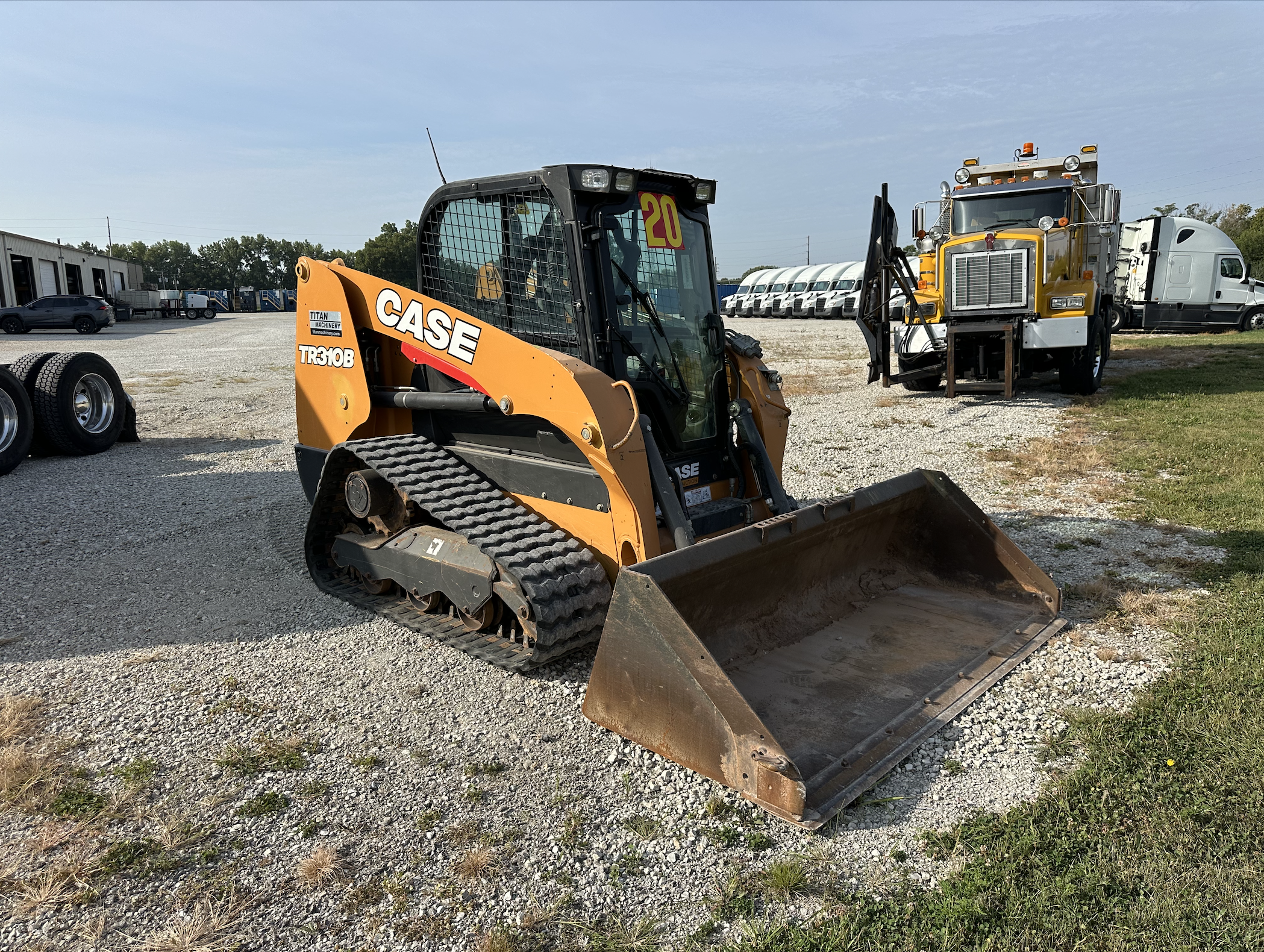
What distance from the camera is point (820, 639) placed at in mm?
4531

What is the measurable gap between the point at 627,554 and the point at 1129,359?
17.8m

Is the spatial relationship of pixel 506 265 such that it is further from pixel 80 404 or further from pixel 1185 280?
pixel 1185 280

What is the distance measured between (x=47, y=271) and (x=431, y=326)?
47674mm

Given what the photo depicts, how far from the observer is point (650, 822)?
10.8ft

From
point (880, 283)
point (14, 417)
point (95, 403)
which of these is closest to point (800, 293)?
point (880, 283)

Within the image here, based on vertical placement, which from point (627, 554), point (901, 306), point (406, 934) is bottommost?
point (406, 934)

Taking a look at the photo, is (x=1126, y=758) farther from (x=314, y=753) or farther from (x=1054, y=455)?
(x=1054, y=455)

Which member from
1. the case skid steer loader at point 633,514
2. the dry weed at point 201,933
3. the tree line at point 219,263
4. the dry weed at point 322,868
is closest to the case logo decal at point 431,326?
the case skid steer loader at point 633,514

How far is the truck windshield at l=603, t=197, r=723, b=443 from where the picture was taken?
4.73 m

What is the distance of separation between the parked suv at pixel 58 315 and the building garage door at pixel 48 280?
12.0 m

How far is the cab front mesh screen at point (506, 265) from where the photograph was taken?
466cm

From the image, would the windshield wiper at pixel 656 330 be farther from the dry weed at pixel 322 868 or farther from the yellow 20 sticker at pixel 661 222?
the dry weed at pixel 322 868

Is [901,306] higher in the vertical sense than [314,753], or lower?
higher

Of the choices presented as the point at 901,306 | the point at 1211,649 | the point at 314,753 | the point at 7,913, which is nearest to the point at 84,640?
the point at 314,753
